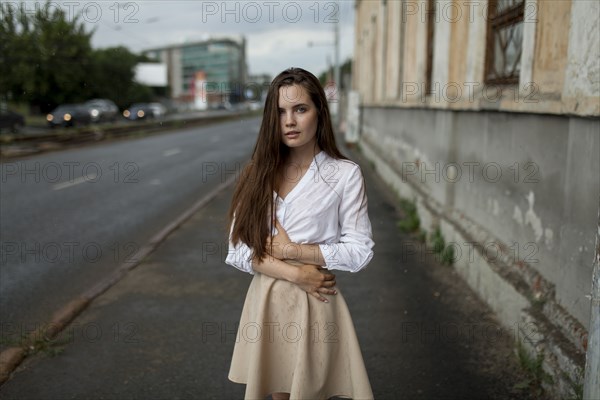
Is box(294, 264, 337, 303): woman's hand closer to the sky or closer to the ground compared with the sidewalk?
closer to the sky

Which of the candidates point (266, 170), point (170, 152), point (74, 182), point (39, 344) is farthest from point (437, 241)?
point (170, 152)

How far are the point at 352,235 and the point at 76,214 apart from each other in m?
8.43

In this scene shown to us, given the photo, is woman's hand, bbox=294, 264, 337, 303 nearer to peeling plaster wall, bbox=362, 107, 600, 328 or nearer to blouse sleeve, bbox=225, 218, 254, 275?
blouse sleeve, bbox=225, 218, 254, 275

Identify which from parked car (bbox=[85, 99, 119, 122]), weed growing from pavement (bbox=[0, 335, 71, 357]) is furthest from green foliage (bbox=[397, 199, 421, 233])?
parked car (bbox=[85, 99, 119, 122])

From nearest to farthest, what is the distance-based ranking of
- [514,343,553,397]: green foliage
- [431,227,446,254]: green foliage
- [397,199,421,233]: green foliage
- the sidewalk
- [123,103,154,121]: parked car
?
[514,343,553,397]: green foliage < the sidewalk < [431,227,446,254]: green foliage < [397,199,421,233]: green foliage < [123,103,154,121]: parked car

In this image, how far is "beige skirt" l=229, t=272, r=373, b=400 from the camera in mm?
2383

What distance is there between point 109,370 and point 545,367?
2.78 m

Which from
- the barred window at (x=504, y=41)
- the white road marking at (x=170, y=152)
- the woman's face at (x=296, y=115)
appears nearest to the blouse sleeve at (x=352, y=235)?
the woman's face at (x=296, y=115)

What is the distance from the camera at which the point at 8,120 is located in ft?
95.7

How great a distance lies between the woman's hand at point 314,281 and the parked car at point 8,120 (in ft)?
98.9

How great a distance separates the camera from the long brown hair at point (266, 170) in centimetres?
235

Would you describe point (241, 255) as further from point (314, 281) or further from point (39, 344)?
point (39, 344)

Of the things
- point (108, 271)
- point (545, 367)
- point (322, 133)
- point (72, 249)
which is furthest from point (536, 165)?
point (72, 249)

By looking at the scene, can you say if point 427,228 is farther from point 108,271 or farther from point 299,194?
point 299,194
